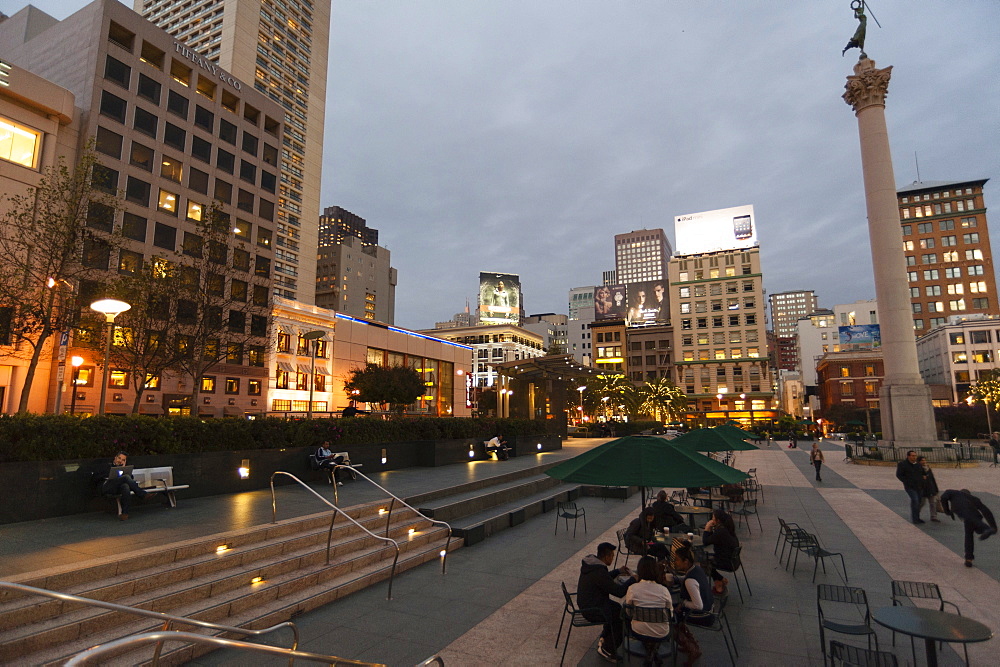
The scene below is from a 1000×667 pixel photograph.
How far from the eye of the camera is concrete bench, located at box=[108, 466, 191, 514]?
36.4 feet

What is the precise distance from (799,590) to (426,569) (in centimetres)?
643

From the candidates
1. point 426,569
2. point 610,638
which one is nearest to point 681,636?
point 610,638

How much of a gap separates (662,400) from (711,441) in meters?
68.0

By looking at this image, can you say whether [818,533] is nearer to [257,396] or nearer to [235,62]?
[257,396]

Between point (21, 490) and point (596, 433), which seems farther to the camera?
point (596, 433)

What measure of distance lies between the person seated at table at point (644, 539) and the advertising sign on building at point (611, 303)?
112342mm

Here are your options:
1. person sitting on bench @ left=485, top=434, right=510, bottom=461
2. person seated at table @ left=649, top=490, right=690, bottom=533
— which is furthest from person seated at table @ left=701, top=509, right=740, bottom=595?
person sitting on bench @ left=485, top=434, right=510, bottom=461

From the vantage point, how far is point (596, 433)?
53.8 m

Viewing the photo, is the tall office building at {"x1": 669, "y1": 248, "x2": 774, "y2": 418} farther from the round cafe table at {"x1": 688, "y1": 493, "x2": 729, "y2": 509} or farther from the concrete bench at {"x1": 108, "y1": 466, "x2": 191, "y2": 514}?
the concrete bench at {"x1": 108, "y1": 466, "x2": 191, "y2": 514}

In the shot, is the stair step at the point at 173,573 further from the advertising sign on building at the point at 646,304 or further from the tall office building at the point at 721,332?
the advertising sign on building at the point at 646,304

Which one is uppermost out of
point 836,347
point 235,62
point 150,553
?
point 235,62

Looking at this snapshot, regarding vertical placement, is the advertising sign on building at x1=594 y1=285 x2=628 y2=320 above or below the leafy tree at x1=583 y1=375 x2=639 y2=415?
above

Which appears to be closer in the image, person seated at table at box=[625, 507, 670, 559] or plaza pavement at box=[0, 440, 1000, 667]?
plaza pavement at box=[0, 440, 1000, 667]

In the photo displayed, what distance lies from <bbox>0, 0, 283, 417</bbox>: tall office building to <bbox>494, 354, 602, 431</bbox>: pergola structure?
770 inches
